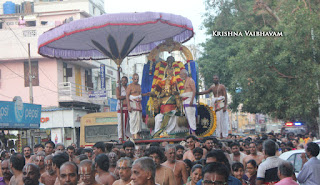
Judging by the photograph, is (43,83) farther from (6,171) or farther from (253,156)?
(6,171)

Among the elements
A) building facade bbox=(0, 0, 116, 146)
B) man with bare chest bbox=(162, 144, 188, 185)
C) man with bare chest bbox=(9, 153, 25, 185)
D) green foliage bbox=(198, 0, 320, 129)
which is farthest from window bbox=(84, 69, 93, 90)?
man with bare chest bbox=(9, 153, 25, 185)

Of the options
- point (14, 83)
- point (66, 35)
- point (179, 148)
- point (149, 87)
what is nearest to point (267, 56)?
point (149, 87)

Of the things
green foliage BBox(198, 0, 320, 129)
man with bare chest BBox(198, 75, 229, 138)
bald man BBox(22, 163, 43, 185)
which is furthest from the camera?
green foliage BBox(198, 0, 320, 129)

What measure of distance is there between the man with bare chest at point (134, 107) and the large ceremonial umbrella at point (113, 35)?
935mm

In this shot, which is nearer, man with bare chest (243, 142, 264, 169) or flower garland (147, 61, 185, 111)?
man with bare chest (243, 142, 264, 169)

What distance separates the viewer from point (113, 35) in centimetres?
1470

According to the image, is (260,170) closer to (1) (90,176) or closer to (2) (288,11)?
(1) (90,176)

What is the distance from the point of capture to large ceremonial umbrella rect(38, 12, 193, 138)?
13438mm


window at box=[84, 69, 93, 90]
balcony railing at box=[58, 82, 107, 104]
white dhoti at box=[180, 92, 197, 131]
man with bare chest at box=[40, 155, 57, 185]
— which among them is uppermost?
window at box=[84, 69, 93, 90]

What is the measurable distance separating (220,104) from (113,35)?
4.03 m

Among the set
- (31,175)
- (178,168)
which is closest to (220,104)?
(178,168)

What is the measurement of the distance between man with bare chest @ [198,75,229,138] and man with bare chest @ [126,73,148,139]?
2.26 metres

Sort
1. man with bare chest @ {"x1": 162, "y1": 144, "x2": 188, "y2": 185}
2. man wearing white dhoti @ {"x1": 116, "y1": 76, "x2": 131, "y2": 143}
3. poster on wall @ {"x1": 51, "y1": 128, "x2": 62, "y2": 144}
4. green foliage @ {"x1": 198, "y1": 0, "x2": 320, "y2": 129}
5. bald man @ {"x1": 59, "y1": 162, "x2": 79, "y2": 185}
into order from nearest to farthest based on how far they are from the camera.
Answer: bald man @ {"x1": 59, "y1": 162, "x2": 79, "y2": 185} → man with bare chest @ {"x1": 162, "y1": 144, "x2": 188, "y2": 185} → man wearing white dhoti @ {"x1": 116, "y1": 76, "x2": 131, "y2": 143} → green foliage @ {"x1": 198, "y1": 0, "x2": 320, "y2": 129} → poster on wall @ {"x1": 51, "y1": 128, "x2": 62, "y2": 144}

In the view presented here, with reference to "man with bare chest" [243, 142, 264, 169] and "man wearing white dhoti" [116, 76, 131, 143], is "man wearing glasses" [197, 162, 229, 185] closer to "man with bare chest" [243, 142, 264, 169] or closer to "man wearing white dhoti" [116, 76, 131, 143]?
"man with bare chest" [243, 142, 264, 169]
